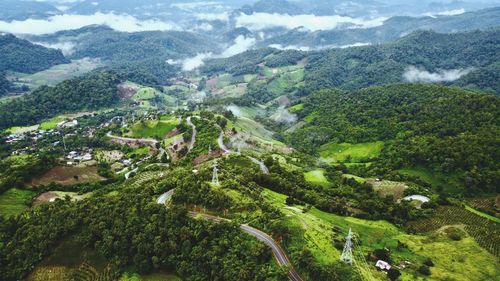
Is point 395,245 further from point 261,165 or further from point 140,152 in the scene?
point 140,152

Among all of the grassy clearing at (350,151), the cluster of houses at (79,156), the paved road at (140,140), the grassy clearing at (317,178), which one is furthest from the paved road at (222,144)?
the cluster of houses at (79,156)

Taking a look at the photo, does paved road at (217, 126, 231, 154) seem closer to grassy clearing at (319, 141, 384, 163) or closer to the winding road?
grassy clearing at (319, 141, 384, 163)

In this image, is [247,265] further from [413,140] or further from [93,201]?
[413,140]

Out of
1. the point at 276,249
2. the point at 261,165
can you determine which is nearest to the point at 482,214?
the point at 261,165

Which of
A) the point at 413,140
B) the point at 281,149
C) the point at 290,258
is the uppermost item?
the point at 290,258

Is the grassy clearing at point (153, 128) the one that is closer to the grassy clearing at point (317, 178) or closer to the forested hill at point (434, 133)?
the forested hill at point (434, 133)

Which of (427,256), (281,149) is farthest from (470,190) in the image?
(281,149)
